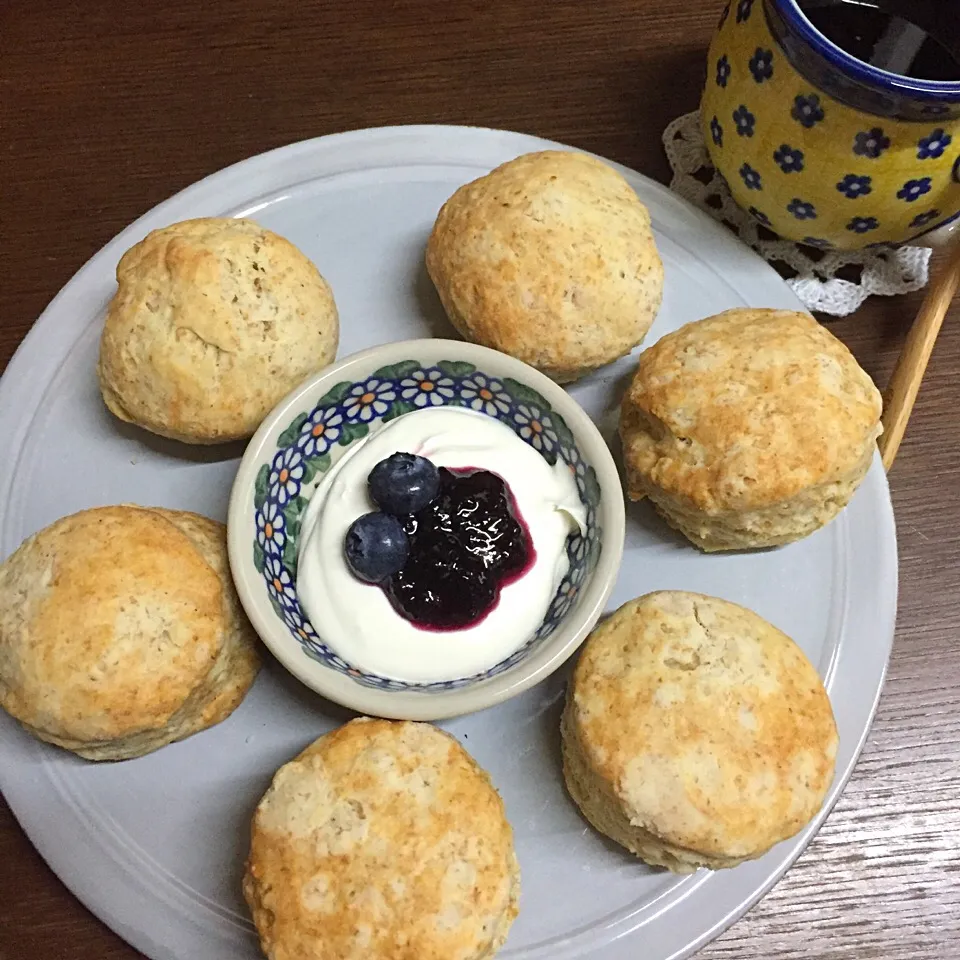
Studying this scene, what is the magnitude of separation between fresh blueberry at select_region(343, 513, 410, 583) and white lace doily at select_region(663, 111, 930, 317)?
0.99m

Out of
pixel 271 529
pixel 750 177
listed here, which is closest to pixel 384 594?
pixel 271 529

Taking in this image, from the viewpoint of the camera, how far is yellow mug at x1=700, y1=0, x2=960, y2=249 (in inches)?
54.9

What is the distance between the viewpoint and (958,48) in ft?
5.14

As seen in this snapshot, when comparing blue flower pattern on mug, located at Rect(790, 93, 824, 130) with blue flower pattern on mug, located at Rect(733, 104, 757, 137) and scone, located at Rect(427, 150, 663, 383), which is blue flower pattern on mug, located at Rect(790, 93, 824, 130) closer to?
blue flower pattern on mug, located at Rect(733, 104, 757, 137)

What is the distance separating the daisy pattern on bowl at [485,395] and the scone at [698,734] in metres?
0.43

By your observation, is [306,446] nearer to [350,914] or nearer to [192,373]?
[192,373]

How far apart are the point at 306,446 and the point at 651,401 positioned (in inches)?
23.7

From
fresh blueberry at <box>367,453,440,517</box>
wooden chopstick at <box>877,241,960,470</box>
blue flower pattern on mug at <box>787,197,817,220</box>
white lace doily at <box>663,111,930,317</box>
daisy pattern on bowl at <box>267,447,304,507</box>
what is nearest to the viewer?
fresh blueberry at <box>367,453,440,517</box>

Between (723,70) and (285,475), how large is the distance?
106 cm

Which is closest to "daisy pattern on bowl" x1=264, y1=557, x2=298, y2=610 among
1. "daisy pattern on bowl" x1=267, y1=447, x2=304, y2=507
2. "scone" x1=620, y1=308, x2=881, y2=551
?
"daisy pattern on bowl" x1=267, y1=447, x2=304, y2=507

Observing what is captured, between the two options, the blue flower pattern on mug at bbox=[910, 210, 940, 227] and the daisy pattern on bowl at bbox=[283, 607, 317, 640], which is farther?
the blue flower pattern on mug at bbox=[910, 210, 940, 227]

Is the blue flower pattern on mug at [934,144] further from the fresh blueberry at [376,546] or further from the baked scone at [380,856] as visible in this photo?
the baked scone at [380,856]

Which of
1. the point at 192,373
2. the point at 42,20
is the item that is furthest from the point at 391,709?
the point at 42,20

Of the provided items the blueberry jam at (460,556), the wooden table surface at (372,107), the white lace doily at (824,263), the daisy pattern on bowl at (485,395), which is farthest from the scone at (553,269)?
the wooden table surface at (372,107)
